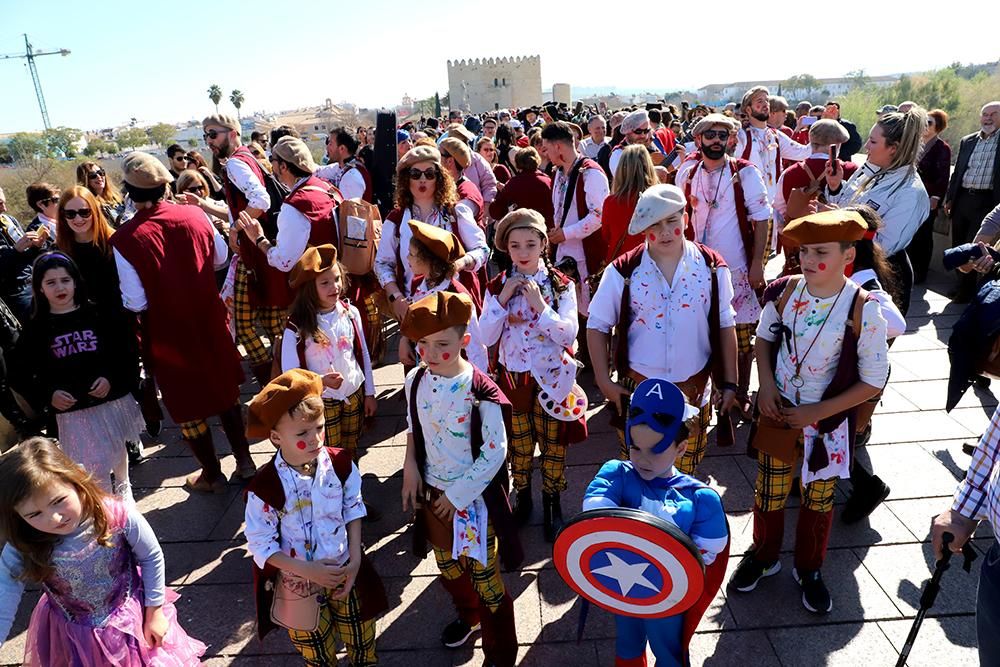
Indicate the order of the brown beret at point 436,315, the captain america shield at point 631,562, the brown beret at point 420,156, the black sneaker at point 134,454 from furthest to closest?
the black sneaker at point 134,454 < the brown beret at point 420,156 < the brown beret at point 436,315 < the captain america shield at point 631,562

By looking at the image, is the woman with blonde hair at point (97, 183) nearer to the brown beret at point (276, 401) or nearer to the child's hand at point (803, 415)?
the brown beret at point (276, 401)

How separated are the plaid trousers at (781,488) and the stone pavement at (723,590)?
17.6 inches

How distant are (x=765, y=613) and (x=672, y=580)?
1482 millimetres

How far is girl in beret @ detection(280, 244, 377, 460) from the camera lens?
3248 millimetres

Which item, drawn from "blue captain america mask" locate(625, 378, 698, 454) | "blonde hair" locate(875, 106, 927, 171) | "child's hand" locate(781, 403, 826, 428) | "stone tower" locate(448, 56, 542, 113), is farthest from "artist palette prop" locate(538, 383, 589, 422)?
"stone tower" locate(448, 56, 542, 113)

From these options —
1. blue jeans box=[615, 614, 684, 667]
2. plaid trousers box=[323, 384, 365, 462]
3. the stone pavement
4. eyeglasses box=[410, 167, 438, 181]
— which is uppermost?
eyeglasses box=[410, 167, 438, 181]

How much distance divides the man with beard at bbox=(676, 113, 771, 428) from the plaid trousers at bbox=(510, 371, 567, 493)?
153 cm

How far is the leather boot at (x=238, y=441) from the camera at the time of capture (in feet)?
13.8

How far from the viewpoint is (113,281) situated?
12.0ft

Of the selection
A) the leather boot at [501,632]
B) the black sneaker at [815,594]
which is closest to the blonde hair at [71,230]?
the leather boot at [501,632]

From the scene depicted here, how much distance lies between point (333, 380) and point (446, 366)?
3.52 feet

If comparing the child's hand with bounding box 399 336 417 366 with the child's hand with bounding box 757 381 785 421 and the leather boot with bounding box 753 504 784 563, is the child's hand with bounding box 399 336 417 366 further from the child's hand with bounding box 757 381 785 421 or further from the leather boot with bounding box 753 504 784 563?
the leather boot with bounding box 753 504 784 563

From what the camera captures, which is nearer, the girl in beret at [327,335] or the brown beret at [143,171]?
the girl in beret at [327,335]

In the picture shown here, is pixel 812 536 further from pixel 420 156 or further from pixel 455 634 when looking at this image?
pixel 420 156
